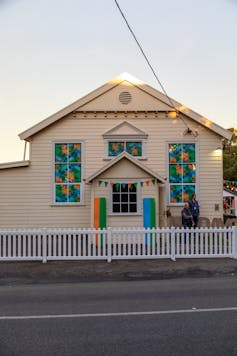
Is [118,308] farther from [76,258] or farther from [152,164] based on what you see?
[152,164]

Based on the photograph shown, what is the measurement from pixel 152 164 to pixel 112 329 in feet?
47.2

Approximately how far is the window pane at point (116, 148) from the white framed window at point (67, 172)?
1301mm

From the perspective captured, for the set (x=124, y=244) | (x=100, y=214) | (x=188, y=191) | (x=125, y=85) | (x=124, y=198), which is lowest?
(x=124, y=244)

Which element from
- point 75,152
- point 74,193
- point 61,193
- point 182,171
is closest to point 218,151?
point 182,171

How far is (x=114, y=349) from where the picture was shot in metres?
5.59

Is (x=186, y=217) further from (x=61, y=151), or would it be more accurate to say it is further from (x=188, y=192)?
(x=61, y=151)

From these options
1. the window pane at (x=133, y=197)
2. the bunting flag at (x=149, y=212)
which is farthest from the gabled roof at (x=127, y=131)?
the bunting flag at (x=149, y=212)

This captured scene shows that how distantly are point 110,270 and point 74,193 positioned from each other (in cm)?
822

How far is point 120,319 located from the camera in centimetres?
708

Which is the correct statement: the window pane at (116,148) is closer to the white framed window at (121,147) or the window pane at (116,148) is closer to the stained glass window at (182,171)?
the white framed window at (121,147)

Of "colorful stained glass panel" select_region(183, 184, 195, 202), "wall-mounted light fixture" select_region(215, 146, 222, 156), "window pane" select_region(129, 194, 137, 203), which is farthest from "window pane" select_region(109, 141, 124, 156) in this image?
"wall-mounted light fixture" select_region(215, 146, 222, 156)

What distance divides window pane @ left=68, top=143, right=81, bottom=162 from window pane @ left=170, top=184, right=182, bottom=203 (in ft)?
14.0

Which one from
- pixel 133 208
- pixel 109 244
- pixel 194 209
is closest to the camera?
pixel 109 244

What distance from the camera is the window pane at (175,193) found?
2061 centimetres
